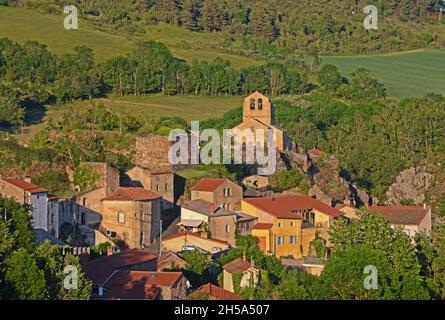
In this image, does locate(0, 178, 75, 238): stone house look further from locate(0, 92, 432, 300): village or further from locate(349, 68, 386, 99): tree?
locate(349, 68, 386, 99): tree

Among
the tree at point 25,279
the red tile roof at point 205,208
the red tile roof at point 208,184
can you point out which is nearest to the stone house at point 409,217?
the red tile roof at point 208,184

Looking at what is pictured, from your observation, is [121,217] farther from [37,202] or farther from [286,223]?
[286,223]

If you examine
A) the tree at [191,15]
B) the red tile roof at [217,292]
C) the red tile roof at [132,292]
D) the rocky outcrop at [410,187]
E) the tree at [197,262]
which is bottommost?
the rocky outcrop at [410,187]

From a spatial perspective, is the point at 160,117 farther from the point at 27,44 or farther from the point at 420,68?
the point at 420,68

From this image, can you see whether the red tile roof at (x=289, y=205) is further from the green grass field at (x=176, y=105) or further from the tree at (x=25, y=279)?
the green grass field at (x=176, y=105)

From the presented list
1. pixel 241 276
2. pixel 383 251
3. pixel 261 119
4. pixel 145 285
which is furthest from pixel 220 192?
pixel 261 119
